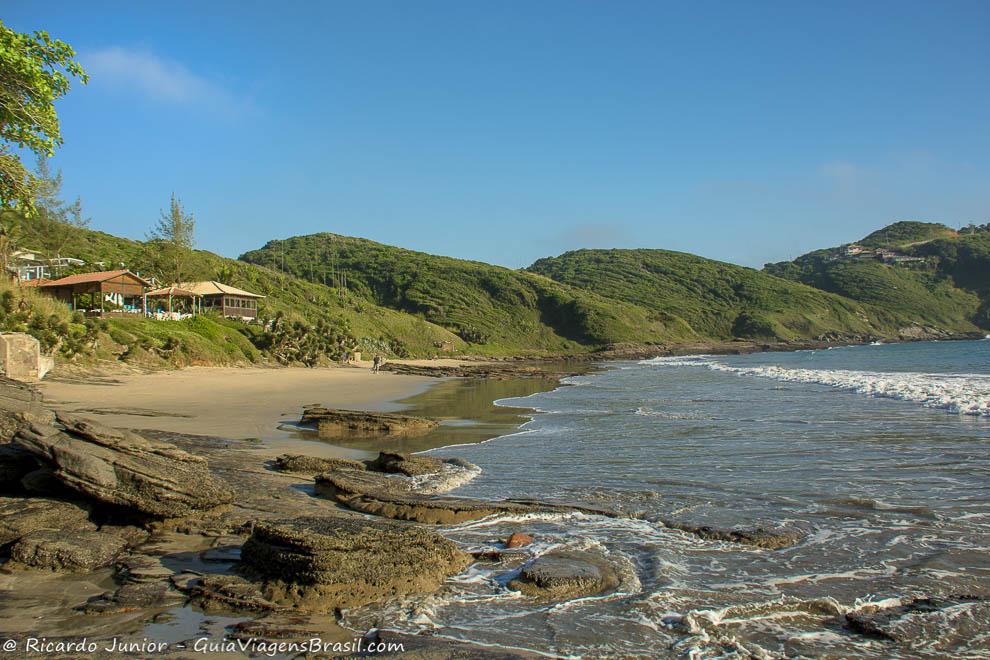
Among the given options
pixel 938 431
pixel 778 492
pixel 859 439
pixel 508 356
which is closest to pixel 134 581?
pixel 778 492

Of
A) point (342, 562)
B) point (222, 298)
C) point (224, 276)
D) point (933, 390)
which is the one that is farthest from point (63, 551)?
point (224, 276)

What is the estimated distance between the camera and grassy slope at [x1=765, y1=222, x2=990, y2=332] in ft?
478

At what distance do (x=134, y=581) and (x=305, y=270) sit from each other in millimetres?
145149

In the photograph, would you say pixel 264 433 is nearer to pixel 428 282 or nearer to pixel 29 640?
pixel 29 640

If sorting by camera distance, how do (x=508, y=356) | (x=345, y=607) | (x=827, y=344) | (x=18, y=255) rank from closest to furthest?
(x=345, y=607)
(x=18, y=255)
(x=508, y=356)
(x=827, y=344)

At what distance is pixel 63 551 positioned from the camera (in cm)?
646

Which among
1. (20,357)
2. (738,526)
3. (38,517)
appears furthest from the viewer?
(20,357)

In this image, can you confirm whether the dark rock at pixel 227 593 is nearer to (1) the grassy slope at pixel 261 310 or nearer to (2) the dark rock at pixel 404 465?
(2) the dark rock at pixel 404 465

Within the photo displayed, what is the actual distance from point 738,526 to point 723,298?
152723mm

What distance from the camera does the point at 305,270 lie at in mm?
145500

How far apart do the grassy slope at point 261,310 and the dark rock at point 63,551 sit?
90.7ft

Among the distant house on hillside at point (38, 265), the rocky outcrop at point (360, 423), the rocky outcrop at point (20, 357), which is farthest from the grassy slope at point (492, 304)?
the rocky outcrop at point (360, 423)

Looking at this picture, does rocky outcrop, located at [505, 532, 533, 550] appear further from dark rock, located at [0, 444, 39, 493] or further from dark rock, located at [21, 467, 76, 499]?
dark rock, located at [0, 444, 39, 493]

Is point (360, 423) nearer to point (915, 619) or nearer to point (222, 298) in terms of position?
point (915, 619)
